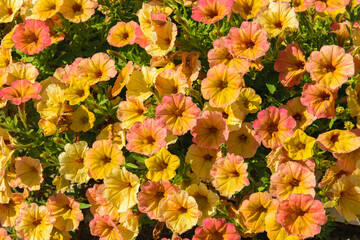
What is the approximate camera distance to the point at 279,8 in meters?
2.38

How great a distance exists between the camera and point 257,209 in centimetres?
229

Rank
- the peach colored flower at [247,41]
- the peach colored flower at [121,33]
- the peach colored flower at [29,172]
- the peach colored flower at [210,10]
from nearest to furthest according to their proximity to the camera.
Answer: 1. the peach colored flower at [247,41]
2. the peach colored flower at [210,10]
3. the peach colored flower at [29,172]
4. the peach colored flower at [121,33]

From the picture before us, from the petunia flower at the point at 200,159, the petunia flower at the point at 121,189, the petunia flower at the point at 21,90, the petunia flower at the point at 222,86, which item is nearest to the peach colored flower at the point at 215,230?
the petunia flower at the point at 200,159

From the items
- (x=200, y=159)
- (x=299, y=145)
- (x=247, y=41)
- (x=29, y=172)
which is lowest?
(x=29, y=172)

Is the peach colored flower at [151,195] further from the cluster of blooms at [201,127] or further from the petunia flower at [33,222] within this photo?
the petunia flower at [33,222]

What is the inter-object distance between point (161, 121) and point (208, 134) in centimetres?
27

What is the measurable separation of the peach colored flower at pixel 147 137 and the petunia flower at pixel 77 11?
0.96 meters

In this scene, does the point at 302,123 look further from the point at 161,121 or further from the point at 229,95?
the point at 161,121

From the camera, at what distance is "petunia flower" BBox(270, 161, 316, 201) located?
6.97 ft

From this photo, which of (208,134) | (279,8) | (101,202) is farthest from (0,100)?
(279,8)

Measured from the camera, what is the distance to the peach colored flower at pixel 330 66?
2.13m

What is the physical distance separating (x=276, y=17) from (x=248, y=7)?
214mm

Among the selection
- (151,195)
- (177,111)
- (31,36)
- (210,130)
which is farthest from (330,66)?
(31,36)

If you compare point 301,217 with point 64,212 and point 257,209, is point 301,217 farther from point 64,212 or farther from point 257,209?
point 64,212
